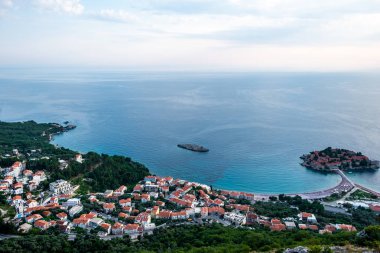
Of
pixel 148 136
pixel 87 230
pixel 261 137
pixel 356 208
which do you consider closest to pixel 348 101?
pixel 261 137

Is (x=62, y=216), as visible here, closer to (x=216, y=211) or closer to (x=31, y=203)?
(x=31, y=203)

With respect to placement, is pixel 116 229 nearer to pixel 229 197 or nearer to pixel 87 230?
pixel 87 230

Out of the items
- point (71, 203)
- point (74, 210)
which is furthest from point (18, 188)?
point (74, 210)

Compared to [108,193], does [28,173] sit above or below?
above

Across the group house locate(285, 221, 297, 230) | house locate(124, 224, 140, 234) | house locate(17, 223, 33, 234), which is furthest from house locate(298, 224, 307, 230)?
house locate(17, 223, 33, 234)

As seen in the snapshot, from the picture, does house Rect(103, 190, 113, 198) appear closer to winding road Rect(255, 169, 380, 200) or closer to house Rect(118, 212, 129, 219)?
house Rect(118, 212, 129, 219)

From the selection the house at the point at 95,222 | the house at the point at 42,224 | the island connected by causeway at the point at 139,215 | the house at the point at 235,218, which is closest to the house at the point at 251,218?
the island connected by causeway at the point at 139,215
